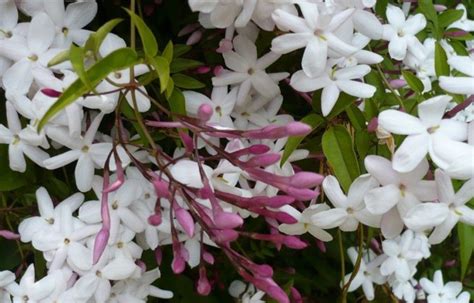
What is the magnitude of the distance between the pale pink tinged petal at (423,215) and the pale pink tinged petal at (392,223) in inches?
1.6

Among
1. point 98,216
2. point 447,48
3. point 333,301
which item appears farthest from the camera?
point 333,301

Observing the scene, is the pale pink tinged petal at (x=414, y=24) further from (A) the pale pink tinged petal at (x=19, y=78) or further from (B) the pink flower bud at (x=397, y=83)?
(A) the pale pink tinged petal at (x=19, y=78)

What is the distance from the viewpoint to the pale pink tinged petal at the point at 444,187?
669 millimetres

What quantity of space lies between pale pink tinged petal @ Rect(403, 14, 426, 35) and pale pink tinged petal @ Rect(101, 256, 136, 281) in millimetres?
506

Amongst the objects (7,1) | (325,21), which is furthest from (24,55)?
(325,21)

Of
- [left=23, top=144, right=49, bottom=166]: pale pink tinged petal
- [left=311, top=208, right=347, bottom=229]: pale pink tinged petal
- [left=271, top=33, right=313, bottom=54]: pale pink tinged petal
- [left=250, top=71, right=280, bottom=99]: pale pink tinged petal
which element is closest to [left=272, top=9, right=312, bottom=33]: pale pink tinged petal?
[left=271, top=33, right=313, bottom=54]: pale pink tinged petal

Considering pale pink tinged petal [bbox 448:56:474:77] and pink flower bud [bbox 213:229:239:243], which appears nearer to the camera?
pink flower bud [bbox 213:229:239:243]

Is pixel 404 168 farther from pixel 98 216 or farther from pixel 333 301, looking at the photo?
pixel 333 301

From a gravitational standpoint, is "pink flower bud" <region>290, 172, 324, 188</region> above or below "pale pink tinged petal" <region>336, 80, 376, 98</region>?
below

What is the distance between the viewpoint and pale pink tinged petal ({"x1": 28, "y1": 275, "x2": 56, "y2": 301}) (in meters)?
0.76

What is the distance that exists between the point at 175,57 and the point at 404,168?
32 centimetres

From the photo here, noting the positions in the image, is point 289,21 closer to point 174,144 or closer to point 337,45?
point 337,45

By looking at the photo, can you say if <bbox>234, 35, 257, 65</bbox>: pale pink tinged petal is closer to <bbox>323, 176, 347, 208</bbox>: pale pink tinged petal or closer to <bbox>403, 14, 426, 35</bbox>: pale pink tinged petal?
<bbox>323, 176, 347, 208</bbox>: pale pink tinged petal

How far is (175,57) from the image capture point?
0.83 meters
